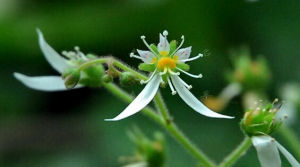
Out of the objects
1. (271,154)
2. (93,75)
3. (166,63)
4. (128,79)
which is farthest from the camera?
(93,75)

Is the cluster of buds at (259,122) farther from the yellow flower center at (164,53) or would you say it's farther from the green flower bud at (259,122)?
the yellow flower center at (164,53)

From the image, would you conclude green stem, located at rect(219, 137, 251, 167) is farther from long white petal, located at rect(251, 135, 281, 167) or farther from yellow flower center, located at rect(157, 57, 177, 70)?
yellow flower center, located at rect(157, 57, 177, 70)

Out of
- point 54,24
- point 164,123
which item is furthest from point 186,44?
point 164,123

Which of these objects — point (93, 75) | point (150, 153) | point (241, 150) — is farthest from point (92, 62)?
point (241, 150)

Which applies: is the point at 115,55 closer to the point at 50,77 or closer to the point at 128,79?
the point at 50,77

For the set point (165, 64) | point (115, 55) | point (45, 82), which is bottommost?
point (165, 64)

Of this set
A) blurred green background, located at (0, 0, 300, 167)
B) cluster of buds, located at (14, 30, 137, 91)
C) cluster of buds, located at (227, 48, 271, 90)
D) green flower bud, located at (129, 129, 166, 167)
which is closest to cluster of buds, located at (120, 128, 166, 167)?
green flower bud, located at (129, 129, 166, 167)

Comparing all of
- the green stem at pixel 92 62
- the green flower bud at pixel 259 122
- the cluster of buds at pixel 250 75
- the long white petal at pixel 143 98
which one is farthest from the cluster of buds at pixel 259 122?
the cluster of buds at pixel 250 75

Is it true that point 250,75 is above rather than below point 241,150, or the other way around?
above

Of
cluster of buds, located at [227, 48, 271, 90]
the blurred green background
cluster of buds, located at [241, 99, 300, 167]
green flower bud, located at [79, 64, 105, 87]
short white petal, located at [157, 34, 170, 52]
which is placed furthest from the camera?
the blurred green background
